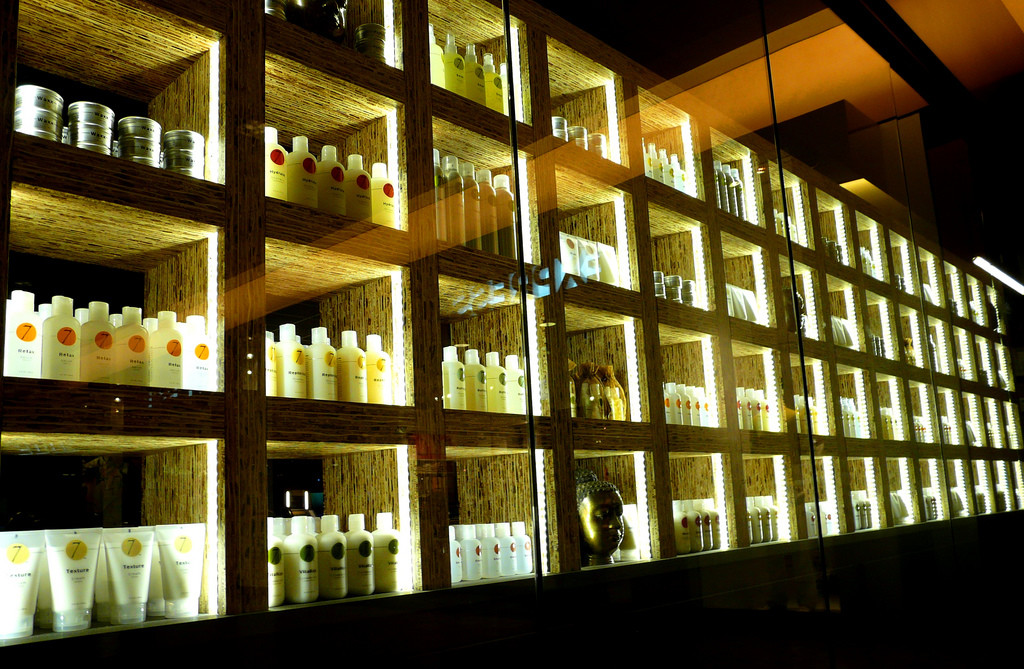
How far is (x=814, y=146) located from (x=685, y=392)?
63 centimetres

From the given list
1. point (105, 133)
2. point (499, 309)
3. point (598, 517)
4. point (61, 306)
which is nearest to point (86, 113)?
point (105, 133)

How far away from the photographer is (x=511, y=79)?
123cm

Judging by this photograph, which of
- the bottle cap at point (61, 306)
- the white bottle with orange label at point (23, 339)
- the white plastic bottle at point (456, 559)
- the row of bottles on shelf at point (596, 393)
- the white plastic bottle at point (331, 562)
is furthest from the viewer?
the white plastic bottle at point (456, 559)

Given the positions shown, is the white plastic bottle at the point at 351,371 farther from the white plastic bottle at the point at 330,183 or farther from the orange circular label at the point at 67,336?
the orange circular label at the point at 67,336

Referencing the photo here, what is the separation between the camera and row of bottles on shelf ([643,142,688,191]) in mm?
1229

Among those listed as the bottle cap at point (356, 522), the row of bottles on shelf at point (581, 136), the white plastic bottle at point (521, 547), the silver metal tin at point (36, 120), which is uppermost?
the silver metal tin at point (36, 120)

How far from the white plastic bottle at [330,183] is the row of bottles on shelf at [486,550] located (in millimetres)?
746

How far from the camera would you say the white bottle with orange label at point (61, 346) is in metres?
1.23

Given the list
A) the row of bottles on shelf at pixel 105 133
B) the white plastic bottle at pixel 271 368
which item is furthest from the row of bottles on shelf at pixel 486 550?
the row of bottles on shelf at pixel 105 133

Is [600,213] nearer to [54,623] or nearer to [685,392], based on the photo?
[685,392]

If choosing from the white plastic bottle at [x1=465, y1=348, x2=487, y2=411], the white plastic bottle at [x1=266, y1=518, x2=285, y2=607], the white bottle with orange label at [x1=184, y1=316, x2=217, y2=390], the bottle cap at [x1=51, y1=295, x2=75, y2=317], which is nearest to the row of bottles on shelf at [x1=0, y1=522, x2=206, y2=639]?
the white plastic bottle at [x1=266, y1=518, x2=285, y2=607]

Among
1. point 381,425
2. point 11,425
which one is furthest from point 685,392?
point 11,425

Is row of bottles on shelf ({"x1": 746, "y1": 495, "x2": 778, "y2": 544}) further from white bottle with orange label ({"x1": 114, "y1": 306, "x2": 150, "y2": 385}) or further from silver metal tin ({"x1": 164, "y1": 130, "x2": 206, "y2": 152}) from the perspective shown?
silver metal tin ({"x1": 164, "y1": 130, "x2": 206, "y2": 152})

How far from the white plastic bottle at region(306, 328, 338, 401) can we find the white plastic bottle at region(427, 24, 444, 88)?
2.40ft
